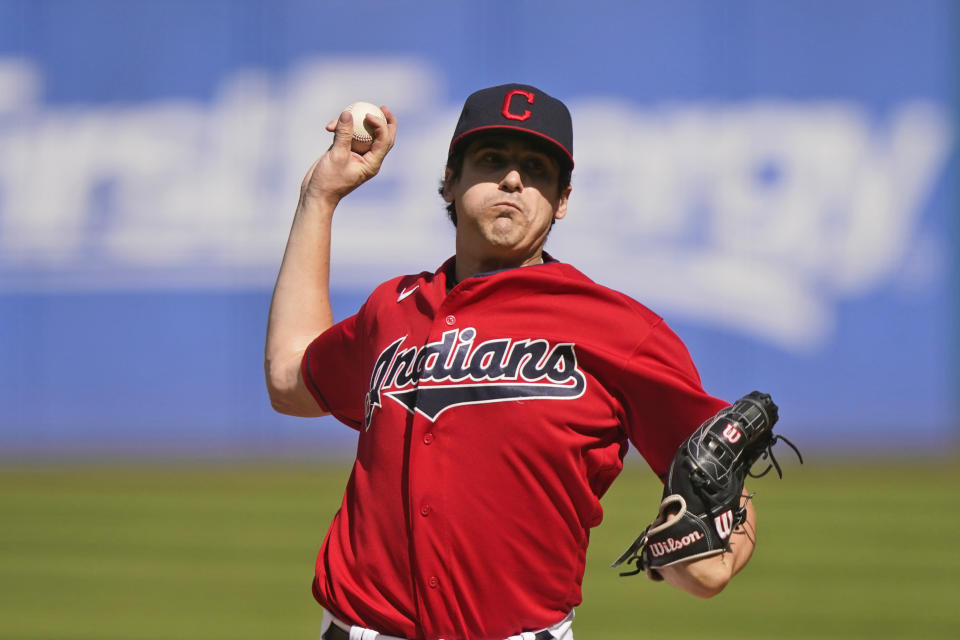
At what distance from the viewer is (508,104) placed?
7.38 ft

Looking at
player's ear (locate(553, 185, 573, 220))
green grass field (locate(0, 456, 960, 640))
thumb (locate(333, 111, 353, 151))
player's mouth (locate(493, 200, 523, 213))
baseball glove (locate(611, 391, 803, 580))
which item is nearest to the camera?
baseball glove (locate(611, 391, 803, 580))

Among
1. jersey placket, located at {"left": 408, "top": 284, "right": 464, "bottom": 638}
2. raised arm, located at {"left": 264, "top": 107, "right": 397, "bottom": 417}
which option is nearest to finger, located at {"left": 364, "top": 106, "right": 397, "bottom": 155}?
raised arm, located at {"left": 264, "top": 107, "right": 397, "bottom": 417}

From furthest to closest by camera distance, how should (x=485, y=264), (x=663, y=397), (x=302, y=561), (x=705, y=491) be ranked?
1. (x=302, y=561)
2. (x=485, y=264)
3. (x=663, y=397)
4. (x=705, y=491)

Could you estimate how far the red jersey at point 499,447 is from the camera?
2.07 metres

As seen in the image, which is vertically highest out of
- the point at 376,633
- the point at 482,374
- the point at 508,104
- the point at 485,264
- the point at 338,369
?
the point at 508,104

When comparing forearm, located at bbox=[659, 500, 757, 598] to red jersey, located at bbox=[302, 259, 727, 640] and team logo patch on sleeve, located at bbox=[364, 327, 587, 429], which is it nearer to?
red jersey, located at bbox=[302, 259, 727, 640]

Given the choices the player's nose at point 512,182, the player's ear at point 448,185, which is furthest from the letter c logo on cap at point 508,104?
the player's ear at point 448,185

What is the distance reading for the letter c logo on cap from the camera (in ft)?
7.31

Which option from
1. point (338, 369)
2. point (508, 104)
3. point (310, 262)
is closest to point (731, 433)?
point (508, 104)

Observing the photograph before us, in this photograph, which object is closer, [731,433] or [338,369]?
[731,433]

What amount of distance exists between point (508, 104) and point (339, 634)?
1085 mm

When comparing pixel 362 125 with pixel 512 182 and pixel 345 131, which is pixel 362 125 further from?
pixel 512 182

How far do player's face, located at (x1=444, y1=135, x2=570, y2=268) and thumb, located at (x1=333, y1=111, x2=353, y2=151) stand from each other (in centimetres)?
35

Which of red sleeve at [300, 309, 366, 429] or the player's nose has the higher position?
the player's nose
